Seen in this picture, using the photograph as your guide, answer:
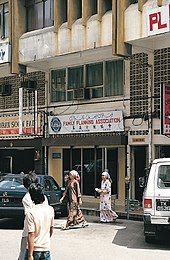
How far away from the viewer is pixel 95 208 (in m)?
18.7

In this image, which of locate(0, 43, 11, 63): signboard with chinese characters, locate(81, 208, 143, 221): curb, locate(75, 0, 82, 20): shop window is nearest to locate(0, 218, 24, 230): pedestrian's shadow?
locate(81, 208, 143, 221): curb

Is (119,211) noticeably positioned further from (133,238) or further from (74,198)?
(133,238)

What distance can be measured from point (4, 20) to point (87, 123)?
22.9 ft

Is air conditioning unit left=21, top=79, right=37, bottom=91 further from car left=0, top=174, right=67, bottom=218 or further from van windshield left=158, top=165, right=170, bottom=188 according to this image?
van windshield left=158, top=165, right=170, bottom=188

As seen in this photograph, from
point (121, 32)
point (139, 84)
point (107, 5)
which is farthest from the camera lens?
point (107, 5)

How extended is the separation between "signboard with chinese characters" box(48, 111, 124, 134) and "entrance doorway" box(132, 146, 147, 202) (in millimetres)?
1021

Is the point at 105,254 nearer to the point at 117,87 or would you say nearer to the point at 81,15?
the point at 117,87

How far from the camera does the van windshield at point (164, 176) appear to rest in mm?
11406

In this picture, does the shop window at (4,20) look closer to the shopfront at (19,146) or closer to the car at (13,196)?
the shopfront at (19,146)

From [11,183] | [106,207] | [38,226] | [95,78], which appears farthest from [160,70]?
[38,226]

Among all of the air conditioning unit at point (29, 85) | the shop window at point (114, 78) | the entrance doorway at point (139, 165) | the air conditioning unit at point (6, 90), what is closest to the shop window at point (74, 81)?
the shop window at point (114, 78)

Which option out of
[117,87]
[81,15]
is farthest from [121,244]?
[81,15]

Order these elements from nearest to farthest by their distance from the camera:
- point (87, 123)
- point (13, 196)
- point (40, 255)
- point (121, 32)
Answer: point (40, 255), point (13, 196), point (121, 32), point (87, 123)

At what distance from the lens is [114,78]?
20.6 m
